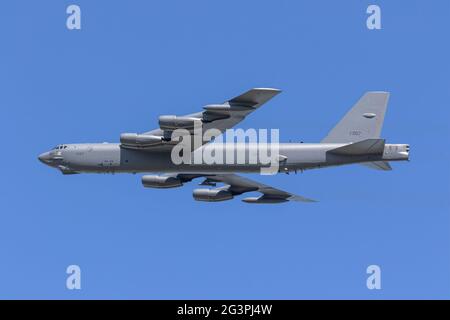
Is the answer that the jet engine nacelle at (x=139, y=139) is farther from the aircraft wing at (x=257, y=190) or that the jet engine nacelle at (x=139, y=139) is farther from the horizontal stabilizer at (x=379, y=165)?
the horizontal stabilizer at (x=379, y=165)

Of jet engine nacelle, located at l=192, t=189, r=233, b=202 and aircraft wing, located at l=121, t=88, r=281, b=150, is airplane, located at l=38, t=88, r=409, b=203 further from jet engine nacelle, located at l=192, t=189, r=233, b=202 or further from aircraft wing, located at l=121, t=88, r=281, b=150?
jet engine nacelle, located at l=192, t=189, r=233, b=202

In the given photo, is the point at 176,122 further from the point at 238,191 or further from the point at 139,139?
the point at 238,191

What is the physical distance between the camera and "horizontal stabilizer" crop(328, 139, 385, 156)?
4775cm

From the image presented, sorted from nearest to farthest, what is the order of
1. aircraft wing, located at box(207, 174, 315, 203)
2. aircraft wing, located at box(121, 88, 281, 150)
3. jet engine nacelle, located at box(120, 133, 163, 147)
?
1. aircraft wing, located at box(121, 88, 281, 150)
2. jet engine nacelle, located at box(120, 133, 163, 147)
3. aircraft wing, located at box(207, 174, 315, 203)

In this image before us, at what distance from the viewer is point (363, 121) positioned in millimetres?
50656

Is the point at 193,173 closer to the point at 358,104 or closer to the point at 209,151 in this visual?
the point at 209,151

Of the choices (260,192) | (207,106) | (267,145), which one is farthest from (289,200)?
(207,106)

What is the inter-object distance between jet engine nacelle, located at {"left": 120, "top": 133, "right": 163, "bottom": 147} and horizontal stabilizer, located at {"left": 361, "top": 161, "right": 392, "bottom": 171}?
1014cm

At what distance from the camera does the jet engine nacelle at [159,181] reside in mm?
52875

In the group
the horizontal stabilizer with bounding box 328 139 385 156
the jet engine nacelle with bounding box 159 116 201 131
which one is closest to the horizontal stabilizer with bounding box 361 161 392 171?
the horizontal stabilizer with bounding box 328 139 385 156

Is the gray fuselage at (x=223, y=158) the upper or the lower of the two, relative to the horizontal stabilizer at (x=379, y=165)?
upper

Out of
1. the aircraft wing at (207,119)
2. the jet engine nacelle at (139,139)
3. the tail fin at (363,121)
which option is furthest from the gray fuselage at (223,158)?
the tail fin at (363,121)

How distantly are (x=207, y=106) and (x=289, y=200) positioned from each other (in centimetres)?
996

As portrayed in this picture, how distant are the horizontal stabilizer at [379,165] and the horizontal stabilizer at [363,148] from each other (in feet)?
3.69
